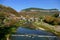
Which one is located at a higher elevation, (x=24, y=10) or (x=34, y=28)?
(x=24, y=10)

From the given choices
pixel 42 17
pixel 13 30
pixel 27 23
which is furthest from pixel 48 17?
pixel 13 30

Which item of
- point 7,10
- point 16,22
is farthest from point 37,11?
point 7,10

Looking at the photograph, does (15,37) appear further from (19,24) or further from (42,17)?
(42,17)

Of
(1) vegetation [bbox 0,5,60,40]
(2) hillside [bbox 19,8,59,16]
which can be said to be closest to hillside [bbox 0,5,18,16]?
(1) vegetation [bbox 0,5,60,40]

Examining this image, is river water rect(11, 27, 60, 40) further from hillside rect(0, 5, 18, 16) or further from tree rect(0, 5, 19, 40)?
hillside rect(0, 5, 18, 16)

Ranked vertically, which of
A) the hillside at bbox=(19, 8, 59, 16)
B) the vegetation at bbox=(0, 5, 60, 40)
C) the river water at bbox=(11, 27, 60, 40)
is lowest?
the river water at bbox=(11, 27, 60, 40)

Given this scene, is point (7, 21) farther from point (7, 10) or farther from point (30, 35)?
point (30, 35)

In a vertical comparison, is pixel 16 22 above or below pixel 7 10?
below

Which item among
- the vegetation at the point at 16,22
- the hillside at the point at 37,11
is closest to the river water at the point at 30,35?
the vegetation at the point at 16,22

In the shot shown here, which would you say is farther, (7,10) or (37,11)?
(37,11)

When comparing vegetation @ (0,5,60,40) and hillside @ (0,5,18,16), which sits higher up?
hillside @ (0,5,18,16)

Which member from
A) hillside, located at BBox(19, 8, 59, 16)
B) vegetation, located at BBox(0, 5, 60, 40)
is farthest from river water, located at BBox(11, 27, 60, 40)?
hillside, located at BBox(19, 8, 59, 16)
